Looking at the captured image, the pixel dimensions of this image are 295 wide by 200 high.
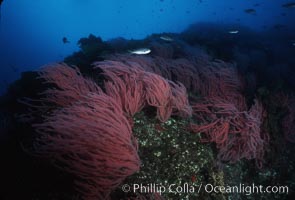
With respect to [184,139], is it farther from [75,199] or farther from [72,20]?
[72,20]

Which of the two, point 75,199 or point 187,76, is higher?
point 187,76

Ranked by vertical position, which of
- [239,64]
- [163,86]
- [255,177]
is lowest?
[255,177]

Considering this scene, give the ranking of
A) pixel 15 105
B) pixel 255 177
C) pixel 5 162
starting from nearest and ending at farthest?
pixel 5 162 < pixel 255 177 < pixel 15 105

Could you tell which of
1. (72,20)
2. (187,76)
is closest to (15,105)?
(187,76)

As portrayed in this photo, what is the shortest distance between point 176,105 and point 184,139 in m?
0.54

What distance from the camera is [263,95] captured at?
528 cm

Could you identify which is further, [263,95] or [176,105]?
[263,95]

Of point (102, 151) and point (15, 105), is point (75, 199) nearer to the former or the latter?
point (102, 151)

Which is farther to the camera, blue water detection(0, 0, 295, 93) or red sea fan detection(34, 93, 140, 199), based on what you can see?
blue water detection(0, 0, 295, 93)

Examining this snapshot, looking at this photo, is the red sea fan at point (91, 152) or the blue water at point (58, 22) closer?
the red sea fan at point (91, 152)

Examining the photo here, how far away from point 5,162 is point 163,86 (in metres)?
2.54

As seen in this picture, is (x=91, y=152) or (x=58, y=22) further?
(x=58, y=22)

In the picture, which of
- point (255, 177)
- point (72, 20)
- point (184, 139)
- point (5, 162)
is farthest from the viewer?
point (72, 20)

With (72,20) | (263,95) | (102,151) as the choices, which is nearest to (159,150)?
(102,151)
